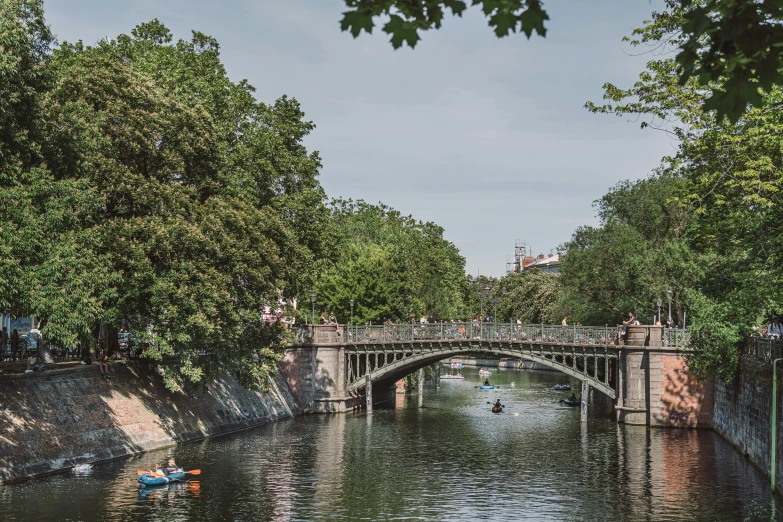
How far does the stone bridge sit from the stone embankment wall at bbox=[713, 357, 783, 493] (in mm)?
3910

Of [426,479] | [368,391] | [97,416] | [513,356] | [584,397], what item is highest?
[513,356]

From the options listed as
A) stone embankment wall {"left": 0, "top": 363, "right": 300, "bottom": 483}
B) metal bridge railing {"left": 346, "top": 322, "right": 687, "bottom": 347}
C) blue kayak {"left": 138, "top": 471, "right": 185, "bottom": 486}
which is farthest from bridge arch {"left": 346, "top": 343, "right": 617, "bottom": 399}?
blue kayak {"left": 138, "top": 471, "right": 185, "bottom": 486}

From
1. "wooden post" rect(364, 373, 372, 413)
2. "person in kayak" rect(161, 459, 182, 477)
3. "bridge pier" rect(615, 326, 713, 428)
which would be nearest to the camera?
"person in kayak" rect(161, 459, 182, 477)

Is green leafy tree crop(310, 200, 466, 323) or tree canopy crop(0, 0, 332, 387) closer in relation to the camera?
tree canopy crop(0, 0, 332, 387)

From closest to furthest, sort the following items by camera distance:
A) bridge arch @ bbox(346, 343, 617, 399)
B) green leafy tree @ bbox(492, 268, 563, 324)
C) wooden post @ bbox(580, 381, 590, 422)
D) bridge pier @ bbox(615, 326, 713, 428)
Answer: bridge pier @ bbox(615, 326, 713, 428) → wooden post @ bbox(580, 381, 590, 422) → bridge arch @ bbox(346, 343, 617, 399) → green leafy tree @ bbox(492, 268, 563, 324)

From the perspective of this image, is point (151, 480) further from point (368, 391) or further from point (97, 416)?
point (368, 391)

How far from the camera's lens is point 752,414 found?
115ft

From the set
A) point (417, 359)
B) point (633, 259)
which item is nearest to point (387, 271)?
point (417, 359)

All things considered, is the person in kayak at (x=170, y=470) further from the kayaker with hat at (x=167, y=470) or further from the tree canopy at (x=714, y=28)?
the tree canopy at (x=714, y=28)

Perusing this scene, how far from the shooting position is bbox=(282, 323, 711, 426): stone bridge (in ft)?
159

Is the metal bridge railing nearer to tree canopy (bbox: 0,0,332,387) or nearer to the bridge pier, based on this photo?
the bridge pier

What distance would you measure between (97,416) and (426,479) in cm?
1449

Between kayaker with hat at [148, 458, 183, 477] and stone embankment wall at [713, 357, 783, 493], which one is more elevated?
stone embankment wall at [713, 357, 783, 493]

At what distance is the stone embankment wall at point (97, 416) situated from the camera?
31.4 metres
